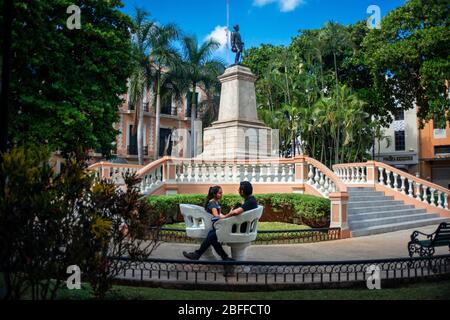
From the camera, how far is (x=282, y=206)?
46.0ft

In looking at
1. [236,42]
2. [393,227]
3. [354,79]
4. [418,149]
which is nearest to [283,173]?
[393,227]

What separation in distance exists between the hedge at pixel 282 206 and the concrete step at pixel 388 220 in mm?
1268

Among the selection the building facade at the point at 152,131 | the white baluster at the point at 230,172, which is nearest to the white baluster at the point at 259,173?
the white baluster at the point at 230,172

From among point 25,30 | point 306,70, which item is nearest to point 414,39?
point 306,70

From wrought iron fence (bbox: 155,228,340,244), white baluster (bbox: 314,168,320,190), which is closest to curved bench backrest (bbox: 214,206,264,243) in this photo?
wrought iron fence (bbox: 155,228,340,244)

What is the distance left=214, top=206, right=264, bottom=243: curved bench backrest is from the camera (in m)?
6.97

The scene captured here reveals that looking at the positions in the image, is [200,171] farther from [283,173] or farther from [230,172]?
[283,173]

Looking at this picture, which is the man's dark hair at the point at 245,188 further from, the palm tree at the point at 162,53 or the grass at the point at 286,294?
the palm tree at the point at 162,53

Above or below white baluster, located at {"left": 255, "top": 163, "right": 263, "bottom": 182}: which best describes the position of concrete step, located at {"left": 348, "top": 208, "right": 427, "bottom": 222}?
below

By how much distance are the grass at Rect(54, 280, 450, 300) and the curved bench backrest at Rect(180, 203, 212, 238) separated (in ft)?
→ 4.85

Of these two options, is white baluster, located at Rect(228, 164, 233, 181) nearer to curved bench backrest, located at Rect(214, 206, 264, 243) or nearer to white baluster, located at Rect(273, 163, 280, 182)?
white baluster, located at Rect(273, 163, 280, 182)

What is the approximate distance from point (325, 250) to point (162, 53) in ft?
72.6

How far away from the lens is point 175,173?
1655 centimetres

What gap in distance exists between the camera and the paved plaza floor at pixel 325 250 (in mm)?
9258
